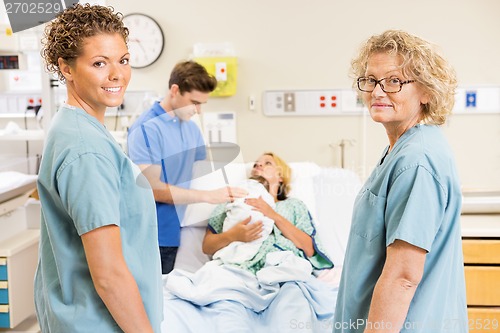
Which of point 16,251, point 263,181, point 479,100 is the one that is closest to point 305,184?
point 263,181

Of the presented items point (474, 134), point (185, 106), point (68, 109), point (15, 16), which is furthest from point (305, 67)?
point (68, 109)

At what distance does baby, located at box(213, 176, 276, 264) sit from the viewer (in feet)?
7.66

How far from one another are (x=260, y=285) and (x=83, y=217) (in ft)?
3.83

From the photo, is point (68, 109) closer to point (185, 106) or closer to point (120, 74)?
point (120, 74)

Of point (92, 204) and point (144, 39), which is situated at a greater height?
point (144, 39)

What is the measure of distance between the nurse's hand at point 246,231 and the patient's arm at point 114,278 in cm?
124

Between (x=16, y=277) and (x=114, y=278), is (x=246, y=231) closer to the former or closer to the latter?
(x=16, y=277)

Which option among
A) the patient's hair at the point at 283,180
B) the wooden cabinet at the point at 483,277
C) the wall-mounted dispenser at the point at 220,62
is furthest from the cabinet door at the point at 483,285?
the wall-mounted dispenser at the point at 220,62

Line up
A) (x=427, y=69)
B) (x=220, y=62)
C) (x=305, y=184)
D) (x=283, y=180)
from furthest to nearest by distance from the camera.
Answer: (x=220, y=62) → (x=305, y=184) → (x=283, y=180) → (x=427, y=69)

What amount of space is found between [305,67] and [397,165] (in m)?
2.40

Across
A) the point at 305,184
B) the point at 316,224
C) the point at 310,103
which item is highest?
the point at 310,103

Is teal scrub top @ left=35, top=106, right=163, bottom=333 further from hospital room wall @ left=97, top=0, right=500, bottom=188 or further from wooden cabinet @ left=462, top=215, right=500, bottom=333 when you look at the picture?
hospital room wall @ left=97, top=0, right=500, bottom=188

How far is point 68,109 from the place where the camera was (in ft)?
3.73

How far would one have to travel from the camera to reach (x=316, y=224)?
268 centimetres
